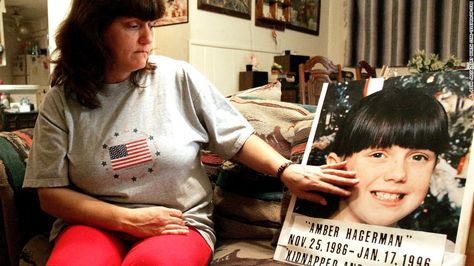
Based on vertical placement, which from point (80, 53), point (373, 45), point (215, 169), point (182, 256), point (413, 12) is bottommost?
point (182, 256)

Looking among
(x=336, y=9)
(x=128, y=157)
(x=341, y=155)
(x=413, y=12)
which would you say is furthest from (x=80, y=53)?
(x=336, y=9)

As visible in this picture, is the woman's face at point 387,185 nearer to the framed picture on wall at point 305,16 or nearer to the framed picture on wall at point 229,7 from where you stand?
the framed picture on wall at point 229,7

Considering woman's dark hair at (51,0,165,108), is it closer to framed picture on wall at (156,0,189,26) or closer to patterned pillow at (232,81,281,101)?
patterned pillow at (232,81,281,101)

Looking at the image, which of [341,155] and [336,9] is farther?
[336,9]

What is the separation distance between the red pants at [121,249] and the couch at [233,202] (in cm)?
13

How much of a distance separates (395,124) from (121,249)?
685mm

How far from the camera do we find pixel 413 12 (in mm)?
4496

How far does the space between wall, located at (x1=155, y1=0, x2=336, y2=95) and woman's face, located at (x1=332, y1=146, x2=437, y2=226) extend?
281 centimetres

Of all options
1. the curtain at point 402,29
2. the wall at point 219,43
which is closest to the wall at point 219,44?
the wall at point 219,43

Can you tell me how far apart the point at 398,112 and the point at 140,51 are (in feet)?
2.03

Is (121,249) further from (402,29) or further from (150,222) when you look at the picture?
(402,29)

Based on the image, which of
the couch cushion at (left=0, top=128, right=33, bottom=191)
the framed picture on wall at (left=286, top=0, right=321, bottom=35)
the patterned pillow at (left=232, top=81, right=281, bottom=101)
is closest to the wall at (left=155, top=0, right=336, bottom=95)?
the framed picture on wall at (left=286, top=0, right=321, bottom=35)

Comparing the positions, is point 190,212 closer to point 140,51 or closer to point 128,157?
point 128,157

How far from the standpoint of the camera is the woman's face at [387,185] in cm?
78
